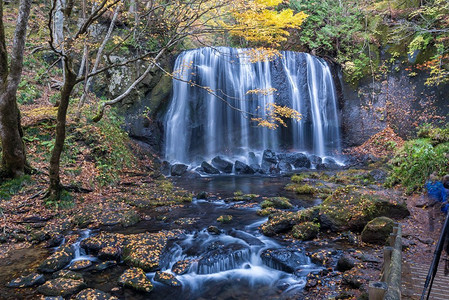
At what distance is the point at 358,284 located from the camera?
4.04 m

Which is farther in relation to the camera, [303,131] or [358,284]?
[303,131]

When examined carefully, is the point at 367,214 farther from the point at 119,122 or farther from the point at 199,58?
the point at 199,58

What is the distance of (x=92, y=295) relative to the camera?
396cm

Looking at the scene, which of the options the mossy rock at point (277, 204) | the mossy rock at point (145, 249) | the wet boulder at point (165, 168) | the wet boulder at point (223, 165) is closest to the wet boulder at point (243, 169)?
the wet boulder at point (223, 165)

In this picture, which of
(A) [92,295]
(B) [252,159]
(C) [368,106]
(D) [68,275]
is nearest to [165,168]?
(B) [252,159]

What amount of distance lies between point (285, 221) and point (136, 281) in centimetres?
369

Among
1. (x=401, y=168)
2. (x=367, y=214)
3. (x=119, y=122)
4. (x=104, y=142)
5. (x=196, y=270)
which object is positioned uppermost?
(x=119, y=122)

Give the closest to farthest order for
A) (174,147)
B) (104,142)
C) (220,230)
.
A: (220,230), (104,142), (174,147)

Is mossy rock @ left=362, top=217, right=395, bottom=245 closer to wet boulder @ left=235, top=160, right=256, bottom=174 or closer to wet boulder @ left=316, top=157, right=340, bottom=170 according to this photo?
wet boulder @ left=235, top=160, right=256, bottom=174

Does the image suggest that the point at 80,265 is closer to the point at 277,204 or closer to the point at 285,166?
the point at 277,204

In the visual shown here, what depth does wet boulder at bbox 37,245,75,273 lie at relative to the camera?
467 cm

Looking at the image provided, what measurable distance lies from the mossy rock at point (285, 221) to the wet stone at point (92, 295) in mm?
3712

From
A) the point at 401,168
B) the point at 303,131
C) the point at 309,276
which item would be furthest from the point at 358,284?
the point at 303,131

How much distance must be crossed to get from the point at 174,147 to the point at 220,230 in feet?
35.1
